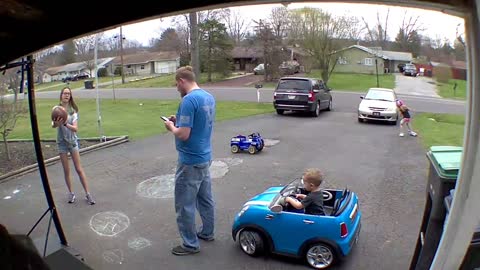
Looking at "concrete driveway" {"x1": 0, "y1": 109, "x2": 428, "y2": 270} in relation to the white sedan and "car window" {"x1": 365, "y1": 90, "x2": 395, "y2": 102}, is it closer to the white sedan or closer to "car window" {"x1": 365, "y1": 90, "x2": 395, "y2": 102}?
the white sedan

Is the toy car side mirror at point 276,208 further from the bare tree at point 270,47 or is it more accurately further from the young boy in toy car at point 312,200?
the bare tree at point 270,47

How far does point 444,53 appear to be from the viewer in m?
1.77

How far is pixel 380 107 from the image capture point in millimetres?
15234

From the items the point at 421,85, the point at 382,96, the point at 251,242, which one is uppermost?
the point at 421,85

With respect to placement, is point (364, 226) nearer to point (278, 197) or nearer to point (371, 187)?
point (278, 197)

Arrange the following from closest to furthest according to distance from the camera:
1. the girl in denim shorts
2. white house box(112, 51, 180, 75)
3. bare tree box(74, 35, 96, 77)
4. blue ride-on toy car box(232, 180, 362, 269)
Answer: blue ride-on toy car box(232, 180, 362, 269)
bare tree box(74, 35, 96, 77)
the girl in denim shorts
white house box(112, 51, 180, 75)

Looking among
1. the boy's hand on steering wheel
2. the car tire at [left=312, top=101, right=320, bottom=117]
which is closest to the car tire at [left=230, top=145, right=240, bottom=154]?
the boy's hand on steering wheel

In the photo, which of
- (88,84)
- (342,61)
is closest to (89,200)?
(342,61)

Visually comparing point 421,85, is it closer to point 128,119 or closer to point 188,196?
point 188,196

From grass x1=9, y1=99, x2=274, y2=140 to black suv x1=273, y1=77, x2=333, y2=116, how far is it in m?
1.69

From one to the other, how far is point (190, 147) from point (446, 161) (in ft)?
8.33

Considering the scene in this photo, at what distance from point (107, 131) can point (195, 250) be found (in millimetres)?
9792

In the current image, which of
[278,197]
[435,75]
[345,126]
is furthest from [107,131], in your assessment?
→ [435,75]

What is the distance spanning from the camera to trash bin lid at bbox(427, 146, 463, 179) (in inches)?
118
